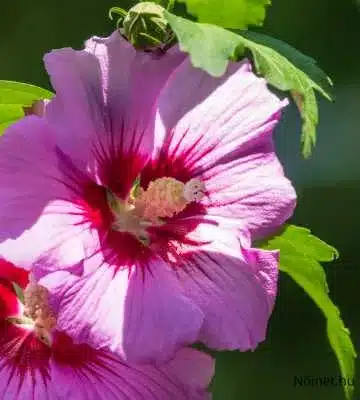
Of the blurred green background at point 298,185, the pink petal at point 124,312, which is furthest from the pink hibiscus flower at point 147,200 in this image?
the blurred green background at point 298,185

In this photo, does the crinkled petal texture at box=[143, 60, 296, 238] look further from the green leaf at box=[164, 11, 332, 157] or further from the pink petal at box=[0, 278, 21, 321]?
the pink petal at box=[0, 278, 21, 321]

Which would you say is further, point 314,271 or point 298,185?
point 298,185

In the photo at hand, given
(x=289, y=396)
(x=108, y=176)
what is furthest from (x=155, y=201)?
(x=289, y=396)

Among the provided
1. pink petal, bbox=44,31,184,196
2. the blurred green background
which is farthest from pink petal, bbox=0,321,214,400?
the blurred green background

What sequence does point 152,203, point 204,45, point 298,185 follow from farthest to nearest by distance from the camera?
point 298,185, point 152,203, point 204,45

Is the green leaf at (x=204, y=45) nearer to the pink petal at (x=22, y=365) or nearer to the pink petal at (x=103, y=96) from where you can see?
the pink petal at (x=103, y=96)

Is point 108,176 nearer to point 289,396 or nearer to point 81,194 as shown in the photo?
point 81,194

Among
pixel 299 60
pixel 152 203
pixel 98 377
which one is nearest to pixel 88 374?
pixel 98 377

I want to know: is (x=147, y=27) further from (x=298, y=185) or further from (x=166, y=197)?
(x=298, y=185)
